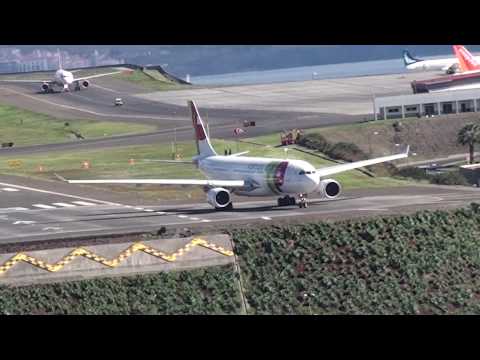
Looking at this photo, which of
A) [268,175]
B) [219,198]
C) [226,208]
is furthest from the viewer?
[226,208]

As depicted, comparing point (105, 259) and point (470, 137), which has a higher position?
point (105, 259)

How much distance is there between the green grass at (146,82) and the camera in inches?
6407

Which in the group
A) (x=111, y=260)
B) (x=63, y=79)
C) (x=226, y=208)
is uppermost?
(x=63, y=79)

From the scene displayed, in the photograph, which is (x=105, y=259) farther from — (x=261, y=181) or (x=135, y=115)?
(x=135, y=115)

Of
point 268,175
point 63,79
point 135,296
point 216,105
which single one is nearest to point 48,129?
point 216,105

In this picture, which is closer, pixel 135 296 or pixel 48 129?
pixel 135 296

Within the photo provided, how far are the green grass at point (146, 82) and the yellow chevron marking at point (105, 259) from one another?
115 meters

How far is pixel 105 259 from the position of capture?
4562 cm

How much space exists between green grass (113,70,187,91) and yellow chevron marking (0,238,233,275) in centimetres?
11514

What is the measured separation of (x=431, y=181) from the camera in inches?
3081

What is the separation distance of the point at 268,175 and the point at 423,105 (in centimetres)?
4875
